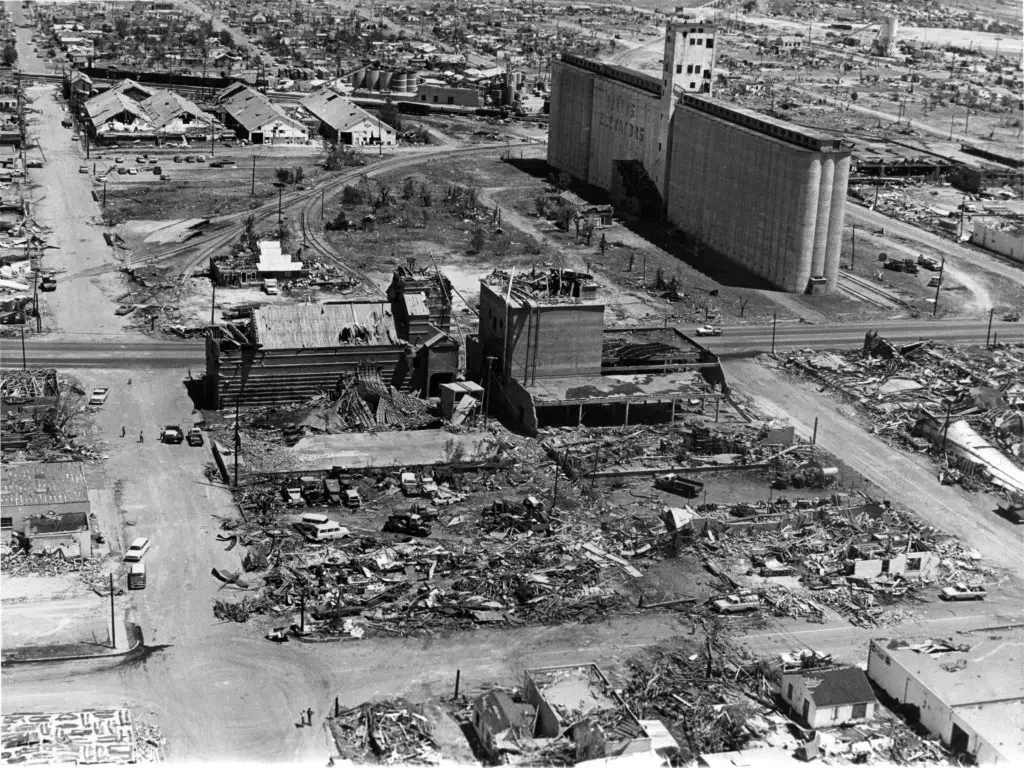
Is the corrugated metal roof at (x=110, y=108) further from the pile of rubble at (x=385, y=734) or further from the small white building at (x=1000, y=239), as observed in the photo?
the pile of rubble at (x=385, y=734)

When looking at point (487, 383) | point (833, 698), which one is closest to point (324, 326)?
point (487, 383)

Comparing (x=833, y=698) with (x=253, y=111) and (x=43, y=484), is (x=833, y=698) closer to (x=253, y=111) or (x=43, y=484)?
(x=43, y=484)

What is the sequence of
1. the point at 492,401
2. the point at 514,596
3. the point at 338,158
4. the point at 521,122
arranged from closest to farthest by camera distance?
1. the point at 514,596
2. the point at 492,401
3. the point at 338,158
4. the point at 521,122

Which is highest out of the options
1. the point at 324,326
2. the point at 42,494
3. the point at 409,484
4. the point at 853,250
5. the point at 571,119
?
the point at 571,119

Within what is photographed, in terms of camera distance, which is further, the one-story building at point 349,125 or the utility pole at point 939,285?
the one-story building at point 349,125

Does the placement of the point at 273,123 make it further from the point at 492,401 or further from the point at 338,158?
the point at 492,401

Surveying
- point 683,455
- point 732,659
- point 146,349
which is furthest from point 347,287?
point 732,659

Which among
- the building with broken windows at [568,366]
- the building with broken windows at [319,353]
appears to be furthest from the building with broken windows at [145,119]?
the building with broken windows at [568,366]
